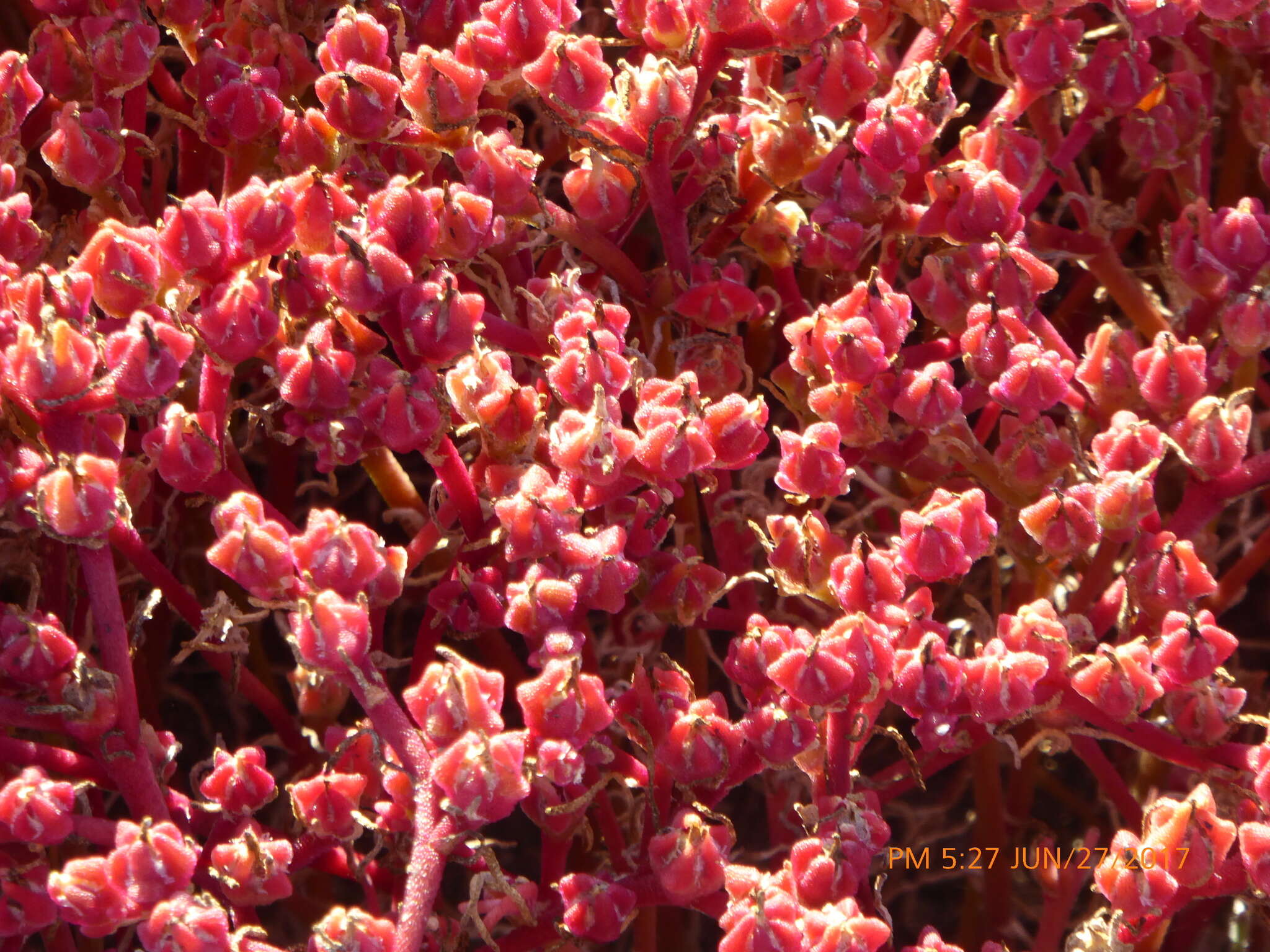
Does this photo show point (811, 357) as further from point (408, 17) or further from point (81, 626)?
point (81, 626)

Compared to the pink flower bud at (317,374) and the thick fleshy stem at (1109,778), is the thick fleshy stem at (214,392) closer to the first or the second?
the pink flower bud at (317,374)

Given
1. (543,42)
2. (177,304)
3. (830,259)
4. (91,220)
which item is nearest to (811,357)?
(830,259)

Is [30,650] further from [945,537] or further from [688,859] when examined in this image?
[945,537]

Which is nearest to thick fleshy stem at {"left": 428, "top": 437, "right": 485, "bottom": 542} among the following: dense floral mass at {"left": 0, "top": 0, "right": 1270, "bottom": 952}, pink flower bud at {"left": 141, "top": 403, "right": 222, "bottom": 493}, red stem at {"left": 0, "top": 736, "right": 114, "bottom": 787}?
dense floral mass at {"left": 0, "top": 0, "right": 1270, "bottom": 952}

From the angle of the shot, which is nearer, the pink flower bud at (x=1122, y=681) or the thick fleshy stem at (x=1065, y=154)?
the pink flower bud at (x=1122, y=681)

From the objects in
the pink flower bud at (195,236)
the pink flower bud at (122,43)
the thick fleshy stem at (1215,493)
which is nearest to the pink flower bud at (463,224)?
the pink flower bud at (195,236)
